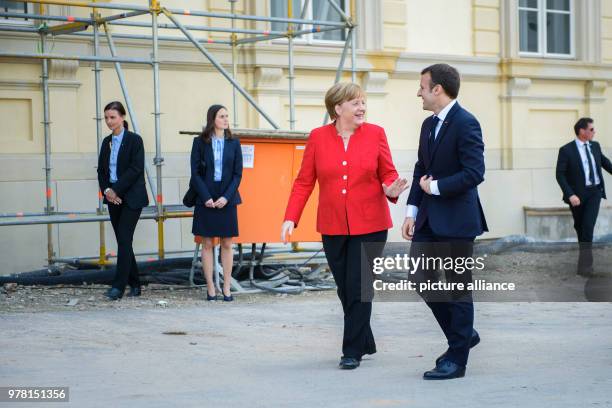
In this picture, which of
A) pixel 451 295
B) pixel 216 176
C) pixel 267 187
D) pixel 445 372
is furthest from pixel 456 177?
pixel 267 187

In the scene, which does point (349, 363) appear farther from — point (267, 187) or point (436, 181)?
point (267, 187)

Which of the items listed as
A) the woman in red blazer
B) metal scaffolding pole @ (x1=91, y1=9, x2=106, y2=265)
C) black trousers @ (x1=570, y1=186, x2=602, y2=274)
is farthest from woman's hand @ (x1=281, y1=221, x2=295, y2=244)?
black trousers @ (x1=570, y1=186, x2=602, y2=274)

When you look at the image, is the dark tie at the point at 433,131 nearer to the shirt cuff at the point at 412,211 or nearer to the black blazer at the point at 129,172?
the shirt cuff at the point at 412,211

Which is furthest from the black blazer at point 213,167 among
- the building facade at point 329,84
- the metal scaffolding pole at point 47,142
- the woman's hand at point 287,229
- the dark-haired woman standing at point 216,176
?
the woman's hand at point 287,229

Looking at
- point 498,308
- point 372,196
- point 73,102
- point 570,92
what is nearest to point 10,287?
point 73,102

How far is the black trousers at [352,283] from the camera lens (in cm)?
733

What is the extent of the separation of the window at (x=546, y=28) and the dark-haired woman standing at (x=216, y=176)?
865 cm

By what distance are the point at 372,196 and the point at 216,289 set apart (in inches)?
163

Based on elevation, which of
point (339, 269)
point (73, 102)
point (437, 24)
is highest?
point (437, 24)

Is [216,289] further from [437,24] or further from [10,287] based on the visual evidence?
[437,24]

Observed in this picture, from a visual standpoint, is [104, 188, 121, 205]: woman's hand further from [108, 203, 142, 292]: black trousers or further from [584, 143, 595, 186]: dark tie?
[584, 143, 595, 186]: dark tie

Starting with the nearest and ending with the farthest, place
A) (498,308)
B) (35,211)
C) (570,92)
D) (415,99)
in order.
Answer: (498,308) < (35,211) < (415,99) < (570,92)

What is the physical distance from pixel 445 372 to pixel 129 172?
462 centimetres

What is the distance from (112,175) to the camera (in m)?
10.8
